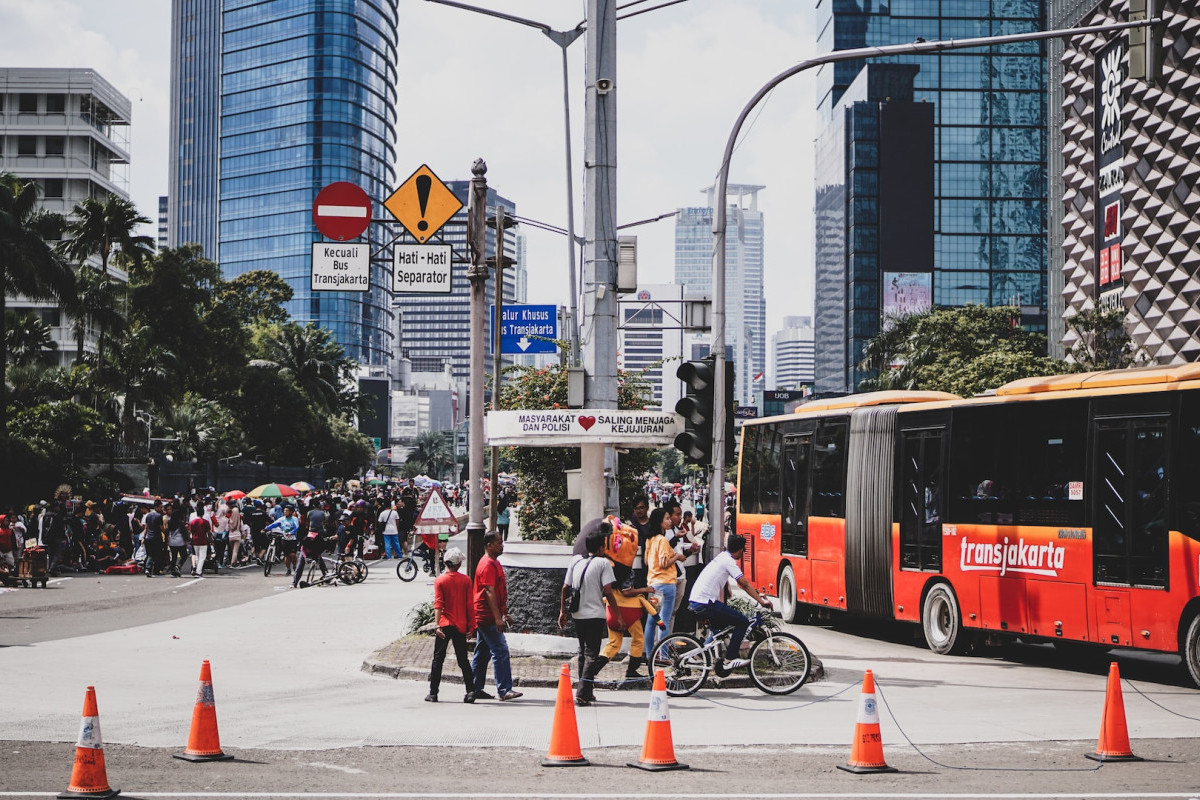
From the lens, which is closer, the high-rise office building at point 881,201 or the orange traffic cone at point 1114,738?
the orange traffic cone at point 1114,738

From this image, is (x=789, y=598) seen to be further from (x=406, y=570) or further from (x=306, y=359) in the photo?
(x=306, y=359)

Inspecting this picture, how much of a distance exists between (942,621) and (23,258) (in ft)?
105

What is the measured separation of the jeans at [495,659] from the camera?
1321 centimetres

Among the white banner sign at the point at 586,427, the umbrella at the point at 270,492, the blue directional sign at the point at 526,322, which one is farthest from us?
the umbrella at the point at 270,492

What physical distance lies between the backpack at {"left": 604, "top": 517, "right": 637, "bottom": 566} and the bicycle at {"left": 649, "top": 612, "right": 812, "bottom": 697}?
97cm

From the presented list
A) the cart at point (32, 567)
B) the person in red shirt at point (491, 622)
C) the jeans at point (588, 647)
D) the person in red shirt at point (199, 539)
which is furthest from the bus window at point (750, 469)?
the cart at point (32, 567)

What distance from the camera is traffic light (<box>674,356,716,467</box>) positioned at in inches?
586

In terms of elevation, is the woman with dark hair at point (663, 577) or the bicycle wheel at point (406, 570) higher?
the woman with dark hair at point (663, 577)

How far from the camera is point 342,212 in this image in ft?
52.9

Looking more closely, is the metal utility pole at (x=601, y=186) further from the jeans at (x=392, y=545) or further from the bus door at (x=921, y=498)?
the jeans at (x=392, y=545)

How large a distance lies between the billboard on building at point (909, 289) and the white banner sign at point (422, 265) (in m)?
109

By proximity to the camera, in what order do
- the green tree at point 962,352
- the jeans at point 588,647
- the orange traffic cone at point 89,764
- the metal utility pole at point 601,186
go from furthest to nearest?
the green tree at point 962,352, the metal utility pole at point 601,186, the jeans at point 588,647, the orange traffic cone at point 89,764

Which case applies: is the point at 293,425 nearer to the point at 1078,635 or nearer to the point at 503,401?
the point at 503,401

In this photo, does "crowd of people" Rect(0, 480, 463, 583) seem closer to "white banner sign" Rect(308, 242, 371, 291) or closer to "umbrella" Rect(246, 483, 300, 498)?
"umbrella" Rect(246, 483, 300, 498)
